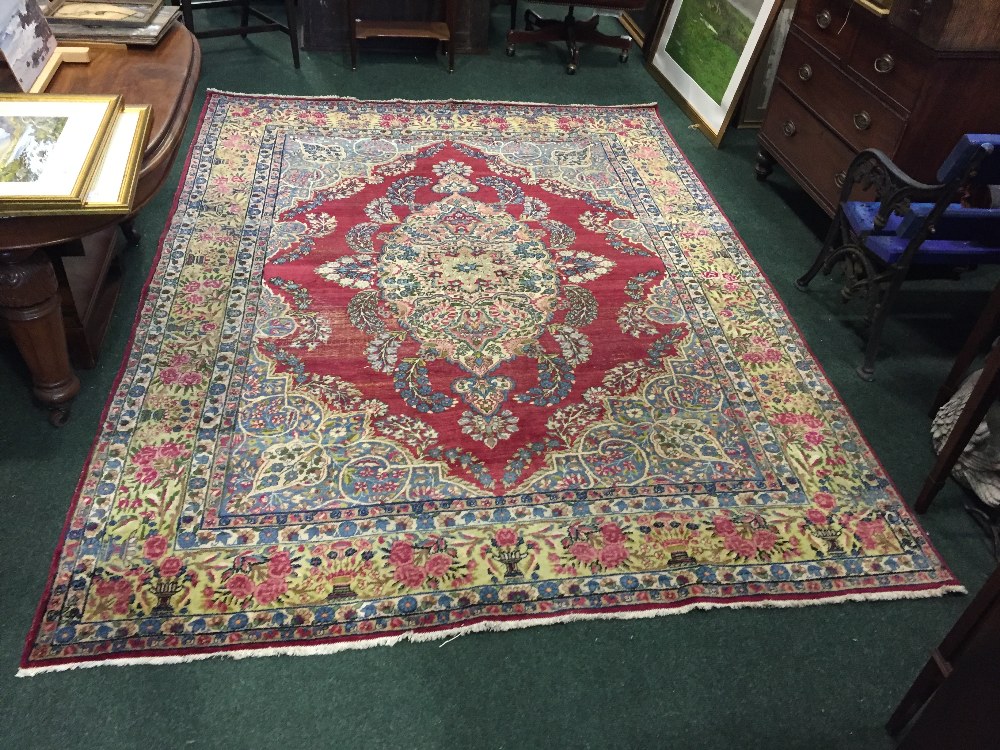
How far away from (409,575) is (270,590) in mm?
347

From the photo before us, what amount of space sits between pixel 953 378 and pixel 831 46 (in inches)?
62.1

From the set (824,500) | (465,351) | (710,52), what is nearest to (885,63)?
(710,52)

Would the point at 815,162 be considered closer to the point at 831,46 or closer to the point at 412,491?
the point at 831,46

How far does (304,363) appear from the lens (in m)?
2.58

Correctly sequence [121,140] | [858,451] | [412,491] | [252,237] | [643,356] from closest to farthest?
1. [121,140]
2. [412,491]
3. [858,451]
4. [643,356]
5. [252,237]

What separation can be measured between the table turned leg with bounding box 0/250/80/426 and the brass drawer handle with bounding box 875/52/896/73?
2896 mm

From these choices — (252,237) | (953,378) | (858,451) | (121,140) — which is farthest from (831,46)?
(121,140)

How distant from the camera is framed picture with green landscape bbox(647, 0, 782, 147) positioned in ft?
12.8

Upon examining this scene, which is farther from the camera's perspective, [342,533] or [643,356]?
[643,356]

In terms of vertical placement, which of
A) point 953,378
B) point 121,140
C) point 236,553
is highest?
point 121,140

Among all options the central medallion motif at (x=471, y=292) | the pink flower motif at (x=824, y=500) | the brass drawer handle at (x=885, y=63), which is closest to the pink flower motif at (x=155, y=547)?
the central medallion motif at (x=471, y=292)

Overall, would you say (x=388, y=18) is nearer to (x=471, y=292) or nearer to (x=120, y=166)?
(x=471, y=292)

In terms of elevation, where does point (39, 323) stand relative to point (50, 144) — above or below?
below

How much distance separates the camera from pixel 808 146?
3.42 metres
